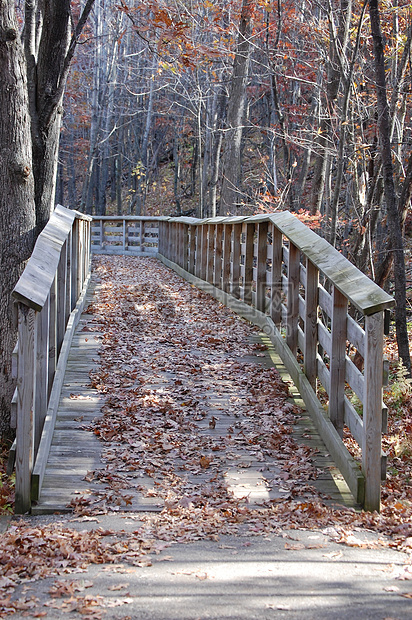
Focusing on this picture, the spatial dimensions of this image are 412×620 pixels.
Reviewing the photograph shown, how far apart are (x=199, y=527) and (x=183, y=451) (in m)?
1.26

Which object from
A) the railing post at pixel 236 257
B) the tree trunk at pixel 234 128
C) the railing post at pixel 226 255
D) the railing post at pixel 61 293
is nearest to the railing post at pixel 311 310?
the railing post at pixel 61 293

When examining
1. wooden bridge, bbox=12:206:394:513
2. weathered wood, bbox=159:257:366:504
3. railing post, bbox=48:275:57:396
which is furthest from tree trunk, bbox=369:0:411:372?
railing post, bbox=48:275:57:396

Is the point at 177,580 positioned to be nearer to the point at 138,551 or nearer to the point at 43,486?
the point at 138,551

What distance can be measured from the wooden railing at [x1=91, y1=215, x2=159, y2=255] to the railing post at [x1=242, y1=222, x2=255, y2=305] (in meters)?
13.7

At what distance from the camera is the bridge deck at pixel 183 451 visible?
173 inches

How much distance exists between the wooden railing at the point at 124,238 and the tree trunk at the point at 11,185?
54.2ft

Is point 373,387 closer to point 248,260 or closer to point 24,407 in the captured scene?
point 24,407

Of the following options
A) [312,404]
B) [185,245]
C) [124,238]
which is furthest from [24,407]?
[124,238]

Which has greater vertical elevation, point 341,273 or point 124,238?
point 341,273

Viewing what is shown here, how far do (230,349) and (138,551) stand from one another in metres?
4.41

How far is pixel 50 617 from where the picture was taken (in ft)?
8.95

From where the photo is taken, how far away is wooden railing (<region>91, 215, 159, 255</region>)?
75.8 feet

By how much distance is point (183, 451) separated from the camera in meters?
5.08

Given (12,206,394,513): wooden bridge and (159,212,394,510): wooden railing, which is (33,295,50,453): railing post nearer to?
(12,206,394,513): wooden bridge
